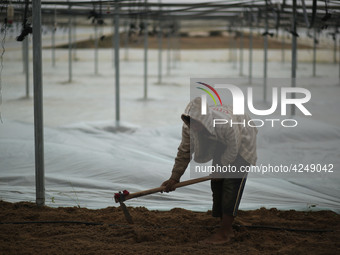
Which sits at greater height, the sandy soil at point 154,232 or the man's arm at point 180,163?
the man's arm at point 180,163

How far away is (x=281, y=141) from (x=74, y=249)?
367cm

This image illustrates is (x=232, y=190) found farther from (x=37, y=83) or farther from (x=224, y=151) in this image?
(x=37, y=83)

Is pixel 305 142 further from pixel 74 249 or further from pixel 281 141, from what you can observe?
pixel 74 249

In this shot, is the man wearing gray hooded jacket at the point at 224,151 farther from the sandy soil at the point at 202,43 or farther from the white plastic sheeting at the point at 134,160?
the sandy soil at the point at 202,43

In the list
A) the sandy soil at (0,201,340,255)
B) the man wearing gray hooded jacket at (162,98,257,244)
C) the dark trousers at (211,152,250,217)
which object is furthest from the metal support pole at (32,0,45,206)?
the dark trousers at (211,152,250,217)

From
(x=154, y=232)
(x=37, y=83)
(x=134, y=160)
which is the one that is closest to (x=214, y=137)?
(x=154, y=232)

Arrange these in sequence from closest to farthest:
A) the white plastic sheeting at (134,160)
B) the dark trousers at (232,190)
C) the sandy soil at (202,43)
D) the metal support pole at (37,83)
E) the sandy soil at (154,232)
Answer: the sandy soil at (154,232) → the dark trousers at (232,190) → the metal support pole at (37,83) → the white plastic sheeting at (134,160) → the sandy soil at (202,43)

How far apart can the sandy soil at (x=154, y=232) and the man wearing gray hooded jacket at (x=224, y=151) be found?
20 centimetres

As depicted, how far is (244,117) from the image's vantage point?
2.94m

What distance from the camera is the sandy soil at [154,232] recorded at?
9.12 feet

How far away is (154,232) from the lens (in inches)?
121

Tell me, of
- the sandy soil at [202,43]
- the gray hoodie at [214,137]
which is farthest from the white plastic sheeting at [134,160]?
the sandy soil at [202,43]

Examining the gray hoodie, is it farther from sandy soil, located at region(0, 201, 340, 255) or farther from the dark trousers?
sandy soil, located at region(0, 201, 340, 255)

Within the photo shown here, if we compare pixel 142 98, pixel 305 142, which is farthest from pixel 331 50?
pixel 305 142
